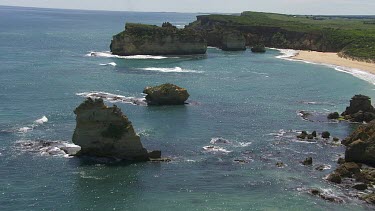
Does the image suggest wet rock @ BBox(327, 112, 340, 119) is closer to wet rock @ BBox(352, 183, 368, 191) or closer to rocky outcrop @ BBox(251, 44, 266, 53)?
wet rock @ BBox(352, 183, 368, 191)

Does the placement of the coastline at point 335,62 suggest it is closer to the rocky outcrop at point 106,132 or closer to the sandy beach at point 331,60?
the sandy beach at point 331,60

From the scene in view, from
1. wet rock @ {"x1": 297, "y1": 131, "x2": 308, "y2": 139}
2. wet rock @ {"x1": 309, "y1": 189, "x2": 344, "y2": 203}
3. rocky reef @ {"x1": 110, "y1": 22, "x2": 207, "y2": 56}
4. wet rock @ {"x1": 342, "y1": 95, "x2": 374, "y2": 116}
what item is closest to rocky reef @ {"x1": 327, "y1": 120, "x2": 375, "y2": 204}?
wet rock @ {"x1": 309, "y1": 189, "x2": 344, "y2": 203}

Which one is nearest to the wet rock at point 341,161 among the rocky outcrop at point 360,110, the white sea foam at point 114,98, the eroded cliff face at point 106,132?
the rocky outcrop at point 360,110

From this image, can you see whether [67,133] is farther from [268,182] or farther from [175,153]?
[268,182]

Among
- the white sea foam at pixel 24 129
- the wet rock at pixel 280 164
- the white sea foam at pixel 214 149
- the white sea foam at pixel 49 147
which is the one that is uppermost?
the wet rock at pixel 280 164

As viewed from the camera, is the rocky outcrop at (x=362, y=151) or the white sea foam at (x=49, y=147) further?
the white sea foam at (x=49, y=147)

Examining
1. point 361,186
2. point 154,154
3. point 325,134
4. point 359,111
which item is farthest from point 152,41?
point 361,186
